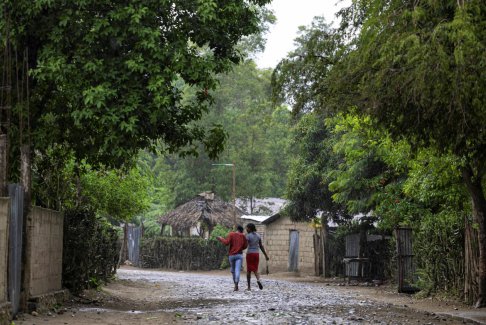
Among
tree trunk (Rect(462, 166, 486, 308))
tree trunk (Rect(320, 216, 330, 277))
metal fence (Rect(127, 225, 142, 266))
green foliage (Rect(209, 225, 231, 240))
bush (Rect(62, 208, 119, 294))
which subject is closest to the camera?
tree trunk (Rect(462, 166, 486, 308))

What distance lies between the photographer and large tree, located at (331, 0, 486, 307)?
403 inches

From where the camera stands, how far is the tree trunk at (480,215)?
16.8m

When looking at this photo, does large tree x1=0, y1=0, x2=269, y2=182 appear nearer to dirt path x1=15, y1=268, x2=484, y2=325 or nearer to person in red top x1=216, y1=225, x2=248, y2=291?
dirt path x1=15, y1=268, x2=484, y2=325

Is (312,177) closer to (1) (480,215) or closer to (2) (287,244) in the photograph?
(2) (287,244)

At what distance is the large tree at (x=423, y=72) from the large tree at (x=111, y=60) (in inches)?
111

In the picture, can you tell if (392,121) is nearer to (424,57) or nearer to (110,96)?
(424,57)

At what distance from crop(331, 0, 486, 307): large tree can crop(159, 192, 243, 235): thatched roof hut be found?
118 ft

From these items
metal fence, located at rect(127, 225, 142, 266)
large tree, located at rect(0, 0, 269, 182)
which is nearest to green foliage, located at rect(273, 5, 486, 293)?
large tree, located at rect(0, 0, 269, 182)

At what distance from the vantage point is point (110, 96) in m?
13.7

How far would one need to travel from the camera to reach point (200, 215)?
48.8 m

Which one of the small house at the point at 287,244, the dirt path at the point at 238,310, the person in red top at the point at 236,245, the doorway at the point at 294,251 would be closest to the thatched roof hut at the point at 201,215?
the small house at the point at 287,244

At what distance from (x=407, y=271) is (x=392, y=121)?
38.3 feet

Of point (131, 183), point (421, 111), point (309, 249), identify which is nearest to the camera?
point (421, 111)

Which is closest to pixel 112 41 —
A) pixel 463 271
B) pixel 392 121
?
pixel 392 121
